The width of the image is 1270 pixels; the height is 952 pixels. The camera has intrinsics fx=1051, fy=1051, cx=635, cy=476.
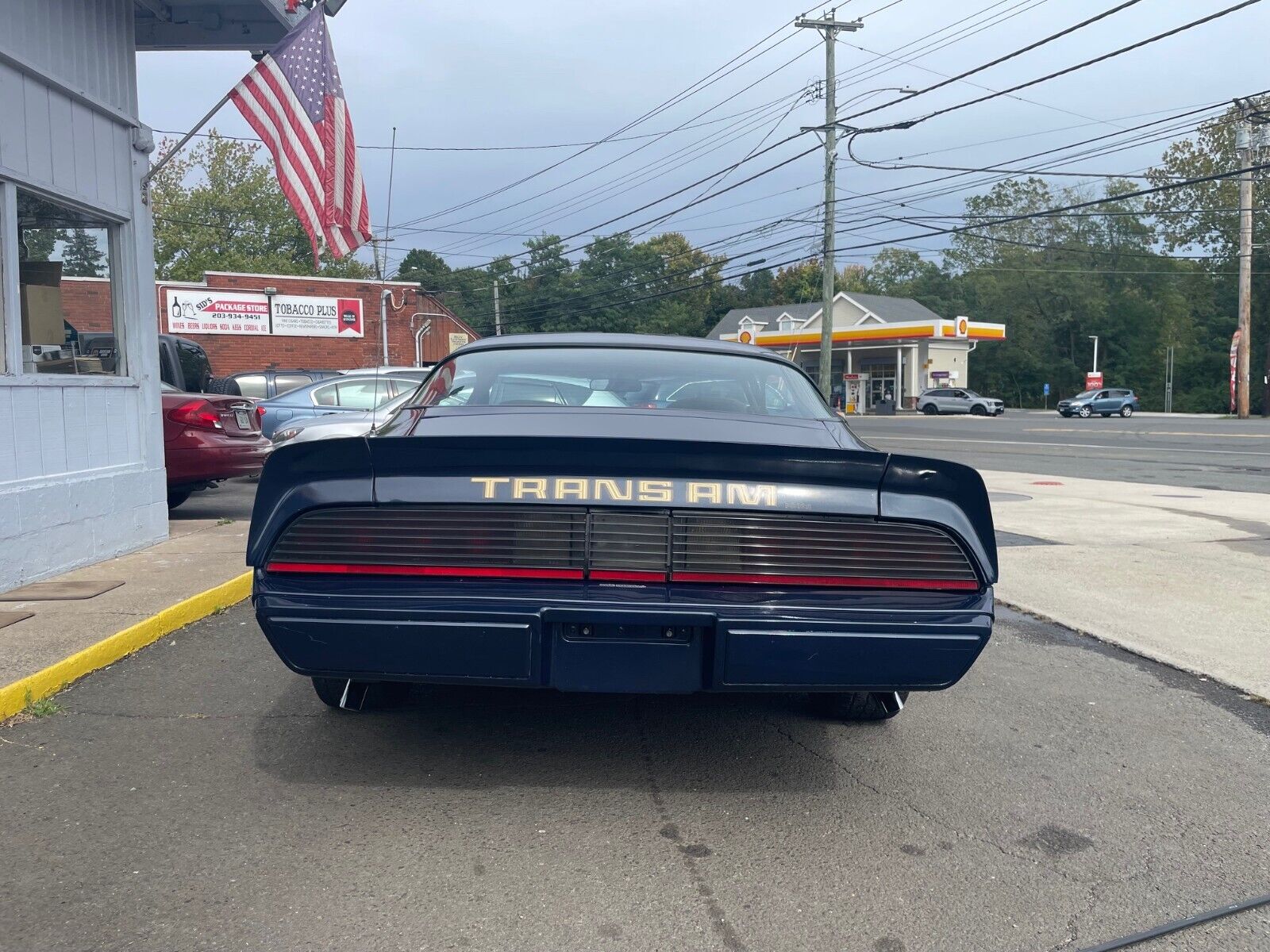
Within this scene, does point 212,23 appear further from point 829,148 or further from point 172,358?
point 829,148

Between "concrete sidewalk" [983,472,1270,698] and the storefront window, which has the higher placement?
the storefront window

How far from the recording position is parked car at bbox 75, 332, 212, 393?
723cm

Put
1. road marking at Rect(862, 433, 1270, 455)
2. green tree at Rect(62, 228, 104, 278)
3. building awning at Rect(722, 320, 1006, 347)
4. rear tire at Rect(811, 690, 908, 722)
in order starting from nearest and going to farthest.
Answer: rear tire at Rect(811, 690, 908, 722) < green tree at Rect(62, 228, 104, 278) < road marking at Rect(862, 433, 1270, 455) < building awning at Rect(722, 320, 1006, 347)

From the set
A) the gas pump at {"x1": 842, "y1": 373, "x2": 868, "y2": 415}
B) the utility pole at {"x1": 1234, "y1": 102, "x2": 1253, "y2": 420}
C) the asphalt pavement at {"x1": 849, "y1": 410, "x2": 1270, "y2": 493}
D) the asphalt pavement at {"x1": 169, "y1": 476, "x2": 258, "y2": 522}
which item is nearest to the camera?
the asphalt pavement at {"x1": 169, "y1": 476, "x2": 258, "y2": 522}

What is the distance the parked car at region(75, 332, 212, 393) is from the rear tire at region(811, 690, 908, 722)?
560 cm

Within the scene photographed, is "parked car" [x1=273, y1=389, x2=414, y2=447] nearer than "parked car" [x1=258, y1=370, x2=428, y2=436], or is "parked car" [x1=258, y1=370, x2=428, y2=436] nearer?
"parked car" [x1=273, y1=389, x2=414, y2=447]

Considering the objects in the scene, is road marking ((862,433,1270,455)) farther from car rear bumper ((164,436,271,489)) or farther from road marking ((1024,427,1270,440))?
car rear bumper ((164,436,271,489))

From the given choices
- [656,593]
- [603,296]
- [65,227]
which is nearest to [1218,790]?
[656,593]

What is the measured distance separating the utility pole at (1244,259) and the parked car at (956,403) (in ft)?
35.0

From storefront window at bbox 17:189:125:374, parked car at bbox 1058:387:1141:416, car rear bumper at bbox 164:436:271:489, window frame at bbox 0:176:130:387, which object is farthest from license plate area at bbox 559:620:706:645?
parked car at bbox 1058:387:1141:416

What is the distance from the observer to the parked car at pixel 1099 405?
166 ft

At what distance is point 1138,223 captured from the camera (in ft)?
247

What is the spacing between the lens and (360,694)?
13.0ft

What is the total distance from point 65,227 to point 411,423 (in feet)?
15.8
